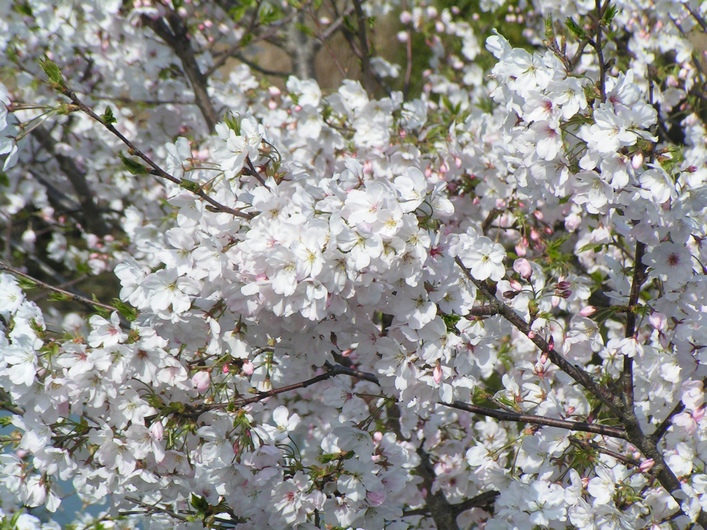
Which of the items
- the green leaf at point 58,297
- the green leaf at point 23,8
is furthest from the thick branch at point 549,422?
the green leaf at point 23,8

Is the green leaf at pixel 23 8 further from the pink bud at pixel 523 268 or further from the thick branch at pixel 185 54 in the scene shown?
the pink bud at pixel 523 268

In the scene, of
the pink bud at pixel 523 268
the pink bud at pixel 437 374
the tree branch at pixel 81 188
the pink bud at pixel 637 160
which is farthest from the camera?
the tree branch at pixel 81 188

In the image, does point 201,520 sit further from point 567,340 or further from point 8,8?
point 8,8

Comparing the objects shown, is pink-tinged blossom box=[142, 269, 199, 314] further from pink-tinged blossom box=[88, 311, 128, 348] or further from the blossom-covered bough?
pink-tinged blossom box=[88, 311, 128, 348]

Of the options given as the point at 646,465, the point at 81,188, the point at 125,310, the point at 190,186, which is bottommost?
the point at 646,465

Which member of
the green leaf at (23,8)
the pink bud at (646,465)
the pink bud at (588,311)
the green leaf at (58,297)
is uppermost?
the green leaf at (23,8)

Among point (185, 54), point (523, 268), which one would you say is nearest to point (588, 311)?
point (523, 268)

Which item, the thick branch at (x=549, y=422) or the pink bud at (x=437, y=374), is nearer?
the pink bud at (x=437, y=374)

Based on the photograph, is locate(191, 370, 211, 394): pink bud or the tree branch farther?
the tree branch

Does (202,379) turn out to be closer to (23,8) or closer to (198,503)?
(198,503)

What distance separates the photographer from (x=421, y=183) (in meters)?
1.85

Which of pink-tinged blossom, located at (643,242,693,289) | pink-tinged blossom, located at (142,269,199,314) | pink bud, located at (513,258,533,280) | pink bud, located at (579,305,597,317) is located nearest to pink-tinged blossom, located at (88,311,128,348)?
pink-tinged blossom, located at (142,269,199,314)

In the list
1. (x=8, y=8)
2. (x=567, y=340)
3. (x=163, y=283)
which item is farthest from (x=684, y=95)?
(x=8, y=8)

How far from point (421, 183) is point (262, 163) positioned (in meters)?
0.61
